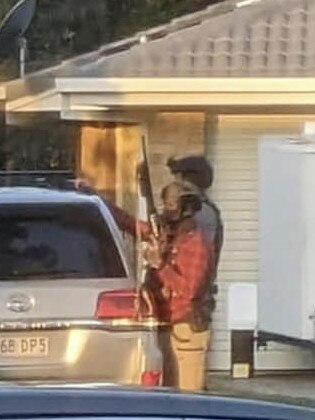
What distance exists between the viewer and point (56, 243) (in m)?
10.0

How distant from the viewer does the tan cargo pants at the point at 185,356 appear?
11391mm

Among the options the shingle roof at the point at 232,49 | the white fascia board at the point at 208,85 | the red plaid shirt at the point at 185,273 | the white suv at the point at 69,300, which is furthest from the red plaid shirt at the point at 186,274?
the shingle roof at the point at 232,49

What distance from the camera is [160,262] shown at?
11.4 meters

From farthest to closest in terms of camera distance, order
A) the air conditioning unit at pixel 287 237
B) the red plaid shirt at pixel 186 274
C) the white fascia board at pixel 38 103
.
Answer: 1. the white fascia board at pixel 38 103
2. the air conditioning unit at pixel 287 237
3. the red plaid shirt at pixel 186 274

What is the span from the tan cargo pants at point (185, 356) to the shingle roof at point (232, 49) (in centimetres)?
410

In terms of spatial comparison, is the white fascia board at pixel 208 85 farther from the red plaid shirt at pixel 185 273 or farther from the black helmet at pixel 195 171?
the red plaid shirt at pixel 185 273

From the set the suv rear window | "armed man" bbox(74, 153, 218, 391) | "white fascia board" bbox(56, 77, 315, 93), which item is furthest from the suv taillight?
"white fascia board" bbox(56, 77, 315, 93)

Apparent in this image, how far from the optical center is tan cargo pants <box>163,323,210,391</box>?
37.4 feet

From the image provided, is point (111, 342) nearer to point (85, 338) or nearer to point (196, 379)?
point (85, 338)

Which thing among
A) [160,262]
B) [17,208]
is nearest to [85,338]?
[17,208]

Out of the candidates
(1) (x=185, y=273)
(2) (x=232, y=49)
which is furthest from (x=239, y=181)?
(1) (x=185, y=273)

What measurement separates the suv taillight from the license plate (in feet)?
1.16

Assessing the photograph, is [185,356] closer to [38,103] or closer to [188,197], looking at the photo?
[188,197]

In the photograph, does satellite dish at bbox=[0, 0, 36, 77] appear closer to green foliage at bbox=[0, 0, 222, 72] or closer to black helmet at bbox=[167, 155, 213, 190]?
black helmet at bbox=[167, 155, 213, 190]
